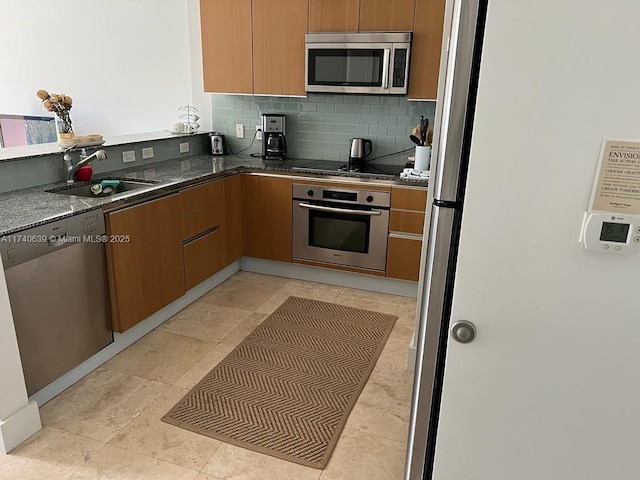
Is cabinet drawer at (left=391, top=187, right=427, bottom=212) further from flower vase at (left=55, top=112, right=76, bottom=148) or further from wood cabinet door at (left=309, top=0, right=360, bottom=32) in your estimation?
flower vase at (left=55, top=112, right=76, bottom=148)

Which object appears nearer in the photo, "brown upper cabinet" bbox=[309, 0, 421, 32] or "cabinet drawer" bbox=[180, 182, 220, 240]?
"cabinet drawer" bbox=[180, 182, 220, 240]

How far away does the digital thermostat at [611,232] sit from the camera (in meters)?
0.99

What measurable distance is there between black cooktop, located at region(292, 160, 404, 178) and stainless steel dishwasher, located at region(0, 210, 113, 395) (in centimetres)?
170

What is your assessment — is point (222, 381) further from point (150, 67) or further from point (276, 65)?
point (150, 67)

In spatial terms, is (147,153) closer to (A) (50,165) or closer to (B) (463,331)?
(A) (50,165)

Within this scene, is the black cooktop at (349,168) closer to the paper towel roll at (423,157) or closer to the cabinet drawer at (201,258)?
the paper towel roll at (423,157)

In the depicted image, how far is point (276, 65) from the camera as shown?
12.5 ft

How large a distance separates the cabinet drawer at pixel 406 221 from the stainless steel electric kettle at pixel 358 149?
2.07 ft

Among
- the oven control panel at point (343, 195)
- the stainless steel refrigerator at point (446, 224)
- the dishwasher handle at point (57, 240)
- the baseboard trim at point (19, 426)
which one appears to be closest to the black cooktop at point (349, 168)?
the oven control panel at point (343, 195)

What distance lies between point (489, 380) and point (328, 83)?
292 cm

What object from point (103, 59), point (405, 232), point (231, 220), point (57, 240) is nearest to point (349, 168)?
point (405, 232)

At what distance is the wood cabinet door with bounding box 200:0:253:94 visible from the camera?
Answer: 3816mm

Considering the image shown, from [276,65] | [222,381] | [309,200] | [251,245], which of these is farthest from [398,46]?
[222,381]

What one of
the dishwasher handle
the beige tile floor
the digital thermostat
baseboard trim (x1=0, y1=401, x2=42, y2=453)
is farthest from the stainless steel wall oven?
the digital thermostat
